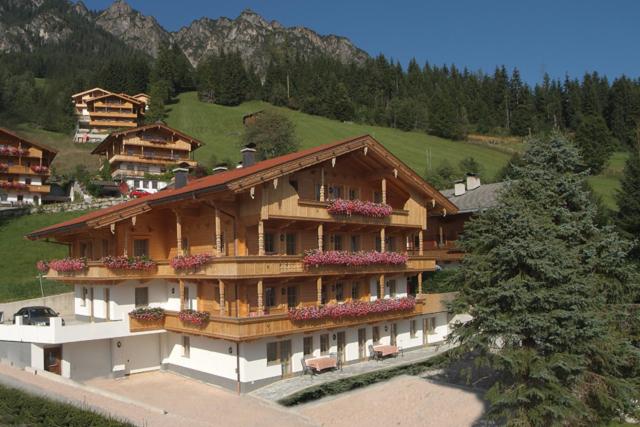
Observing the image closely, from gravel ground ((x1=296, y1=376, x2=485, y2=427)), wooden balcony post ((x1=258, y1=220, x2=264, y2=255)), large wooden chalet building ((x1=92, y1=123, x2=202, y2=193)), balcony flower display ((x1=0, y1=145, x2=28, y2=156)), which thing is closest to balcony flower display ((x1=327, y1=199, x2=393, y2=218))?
wooden balcony post ((x1=258, y1=220, x2=264, y2=255))

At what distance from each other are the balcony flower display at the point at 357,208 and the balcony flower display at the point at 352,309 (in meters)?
4.27

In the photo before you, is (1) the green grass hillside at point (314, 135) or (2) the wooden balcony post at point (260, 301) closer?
(2) the wooden balcony post at point (260, 301)

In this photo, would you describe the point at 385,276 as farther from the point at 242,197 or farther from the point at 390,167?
the point at 242,197

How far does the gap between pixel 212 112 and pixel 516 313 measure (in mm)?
103881

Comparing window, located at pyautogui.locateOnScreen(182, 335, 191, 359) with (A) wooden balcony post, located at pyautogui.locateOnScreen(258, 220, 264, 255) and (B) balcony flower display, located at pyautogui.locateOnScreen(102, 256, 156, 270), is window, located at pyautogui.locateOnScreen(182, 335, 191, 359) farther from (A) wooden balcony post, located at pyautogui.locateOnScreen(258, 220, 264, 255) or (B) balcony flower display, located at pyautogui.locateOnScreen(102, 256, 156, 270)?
(A) wooden balcony post, located at pyautogui.locateOnScreen(258, 220, 264, 255)

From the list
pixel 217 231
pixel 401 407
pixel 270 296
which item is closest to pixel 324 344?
pixel 270 296

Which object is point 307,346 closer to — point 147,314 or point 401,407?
point 401,407

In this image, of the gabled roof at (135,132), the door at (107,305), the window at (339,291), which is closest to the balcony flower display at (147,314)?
the door at (107,305)

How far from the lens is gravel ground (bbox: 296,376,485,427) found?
68.3 feet

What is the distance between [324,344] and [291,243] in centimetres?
501

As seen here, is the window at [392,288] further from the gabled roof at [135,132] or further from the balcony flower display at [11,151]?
the gabled roof at [135,132]

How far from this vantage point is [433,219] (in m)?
44.6

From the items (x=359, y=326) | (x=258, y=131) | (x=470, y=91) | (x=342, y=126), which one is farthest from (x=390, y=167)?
(x=470, y=91)

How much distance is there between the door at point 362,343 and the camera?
30.1 m
